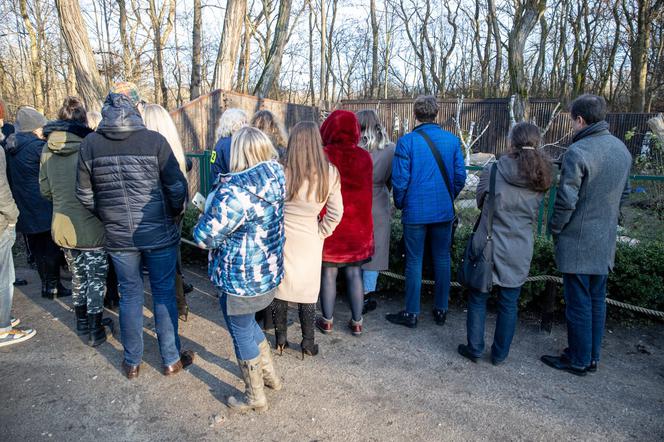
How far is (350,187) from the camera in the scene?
3.45 metres

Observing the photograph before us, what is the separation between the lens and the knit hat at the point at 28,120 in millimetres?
4344

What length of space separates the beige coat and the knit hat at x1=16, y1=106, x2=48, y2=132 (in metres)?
3.03

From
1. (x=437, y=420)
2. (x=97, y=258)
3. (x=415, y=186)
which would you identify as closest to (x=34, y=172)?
(x=97, y=258)

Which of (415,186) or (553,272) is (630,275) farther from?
(415,186)

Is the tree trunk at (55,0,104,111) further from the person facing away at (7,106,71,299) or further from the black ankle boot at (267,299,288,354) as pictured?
the black ankle boot at (267,299,288,354)

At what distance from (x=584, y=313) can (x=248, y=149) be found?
8.38 feet

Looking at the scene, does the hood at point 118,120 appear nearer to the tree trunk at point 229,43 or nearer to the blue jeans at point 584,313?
the blue jeans at point 584,313

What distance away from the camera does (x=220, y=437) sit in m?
2.55

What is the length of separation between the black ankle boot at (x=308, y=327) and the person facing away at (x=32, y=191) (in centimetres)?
298

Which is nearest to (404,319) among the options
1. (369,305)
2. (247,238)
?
(369,305)

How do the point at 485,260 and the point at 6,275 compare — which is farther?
the point at 6,275

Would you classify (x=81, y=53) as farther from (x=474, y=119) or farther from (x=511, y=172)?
(x=474, y=119)

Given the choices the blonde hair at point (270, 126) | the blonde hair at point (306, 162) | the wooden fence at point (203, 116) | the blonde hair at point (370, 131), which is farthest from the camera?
the wooden fence at point (203, 116)

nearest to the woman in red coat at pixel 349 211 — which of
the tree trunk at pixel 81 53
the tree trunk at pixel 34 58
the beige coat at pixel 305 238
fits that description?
the beige coat at pixel 305 238
